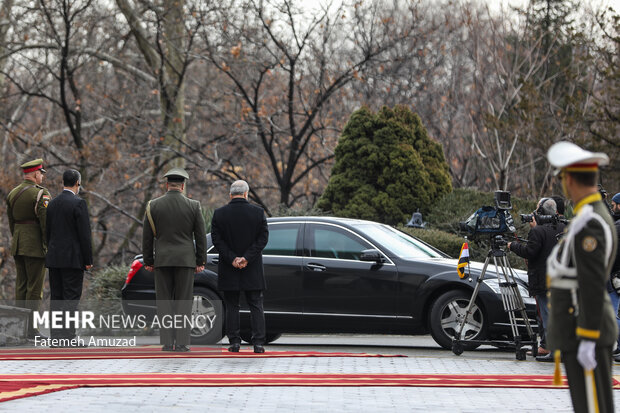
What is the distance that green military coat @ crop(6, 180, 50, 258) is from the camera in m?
12.4

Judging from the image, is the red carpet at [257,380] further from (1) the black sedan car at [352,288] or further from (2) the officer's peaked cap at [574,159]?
(2) the officer's peaked cap at [574,159]

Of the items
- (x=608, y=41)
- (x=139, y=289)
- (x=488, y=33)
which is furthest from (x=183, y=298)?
(x=488, y=33)

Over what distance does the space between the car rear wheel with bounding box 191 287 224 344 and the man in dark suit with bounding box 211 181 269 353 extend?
99 cm

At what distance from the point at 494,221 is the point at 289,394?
388 centimetres

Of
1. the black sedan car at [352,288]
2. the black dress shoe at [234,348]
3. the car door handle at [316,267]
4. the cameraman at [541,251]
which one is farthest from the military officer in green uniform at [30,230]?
the cameraman at [541,251]

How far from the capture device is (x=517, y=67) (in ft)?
85.4

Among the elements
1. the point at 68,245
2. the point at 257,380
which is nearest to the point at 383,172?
the point at 68,245

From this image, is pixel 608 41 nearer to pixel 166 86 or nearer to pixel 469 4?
pixel 469 4

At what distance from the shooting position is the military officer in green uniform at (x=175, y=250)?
11.3 metres

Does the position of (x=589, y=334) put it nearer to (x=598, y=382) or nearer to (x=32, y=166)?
(x=598, y=382)

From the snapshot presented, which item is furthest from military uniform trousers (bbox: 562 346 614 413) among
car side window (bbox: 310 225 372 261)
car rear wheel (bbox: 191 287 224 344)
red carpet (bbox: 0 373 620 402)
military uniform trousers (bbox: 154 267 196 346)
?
car rear wheel (bbox: 191 287 224 344)

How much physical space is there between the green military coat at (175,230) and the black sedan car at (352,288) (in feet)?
4.14

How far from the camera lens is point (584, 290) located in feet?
16.6

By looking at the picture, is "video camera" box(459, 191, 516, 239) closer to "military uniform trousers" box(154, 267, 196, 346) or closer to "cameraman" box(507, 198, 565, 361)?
"cameraman" box(507, 198, 565, 361)
